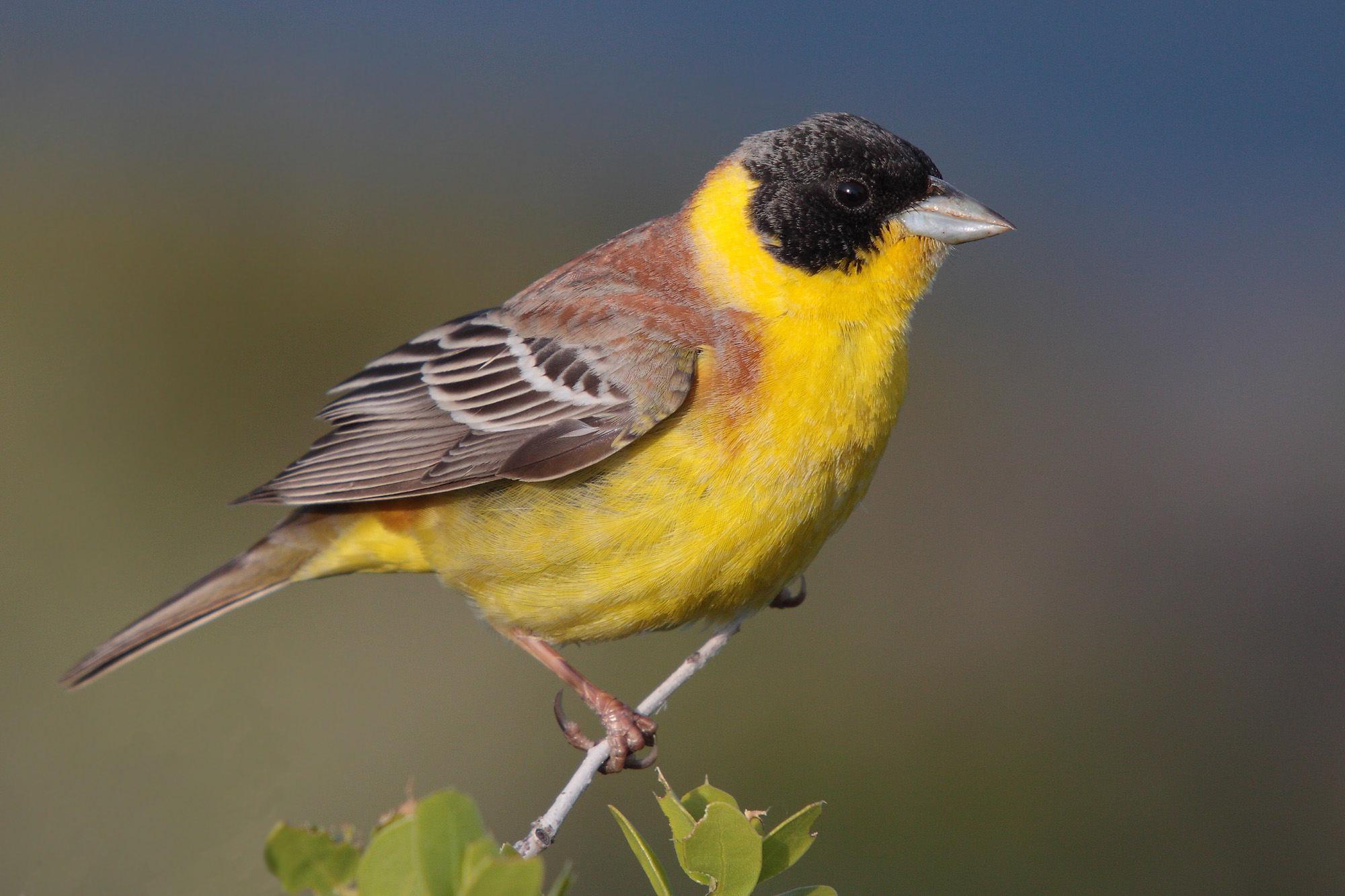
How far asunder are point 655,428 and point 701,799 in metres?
1.61

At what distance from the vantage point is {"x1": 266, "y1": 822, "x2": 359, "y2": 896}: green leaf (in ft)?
5.15

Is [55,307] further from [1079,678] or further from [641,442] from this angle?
[1079,678]

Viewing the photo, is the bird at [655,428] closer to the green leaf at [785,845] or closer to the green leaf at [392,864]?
the green leaf at [785,845]

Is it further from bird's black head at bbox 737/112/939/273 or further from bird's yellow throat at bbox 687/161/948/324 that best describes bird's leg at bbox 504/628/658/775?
bird's black head at bbox 737/112/939/273

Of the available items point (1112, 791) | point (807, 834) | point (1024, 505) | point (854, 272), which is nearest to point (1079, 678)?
point (1112, 791)

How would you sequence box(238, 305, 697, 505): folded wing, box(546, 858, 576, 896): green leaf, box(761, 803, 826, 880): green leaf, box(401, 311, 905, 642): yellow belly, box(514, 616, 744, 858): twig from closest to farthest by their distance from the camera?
box(546, 858, 576, 896): green leaf < box(761, 803, 826, 880): green leaf < box(514, 616, 744, 858): twig < box(401, 311, 905, 642): yellow belly < box(238, 305, 697, 505): folded wing

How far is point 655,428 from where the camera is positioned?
3451 millimetres

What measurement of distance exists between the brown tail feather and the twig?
5.20 feet

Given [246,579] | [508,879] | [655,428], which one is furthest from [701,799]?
[246,579]

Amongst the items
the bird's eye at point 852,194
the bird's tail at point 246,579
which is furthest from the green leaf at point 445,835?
the bird's tail at point 246,579

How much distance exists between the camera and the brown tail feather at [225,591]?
4199 mm

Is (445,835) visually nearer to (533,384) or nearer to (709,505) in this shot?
(709,505)

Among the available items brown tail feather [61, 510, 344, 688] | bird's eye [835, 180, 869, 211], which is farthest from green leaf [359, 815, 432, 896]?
brown tail feather [61, 510, 344, 688]

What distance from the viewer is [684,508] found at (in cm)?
331
